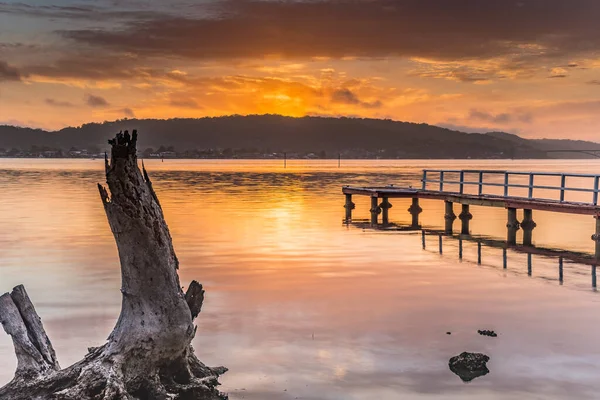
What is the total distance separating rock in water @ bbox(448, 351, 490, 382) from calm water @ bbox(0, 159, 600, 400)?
0.55ft

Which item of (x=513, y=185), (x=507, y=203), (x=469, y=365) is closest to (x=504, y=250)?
(x=507, y=203)

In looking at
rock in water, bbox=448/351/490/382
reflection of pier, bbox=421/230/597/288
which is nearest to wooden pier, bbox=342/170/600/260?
reflection of pier, bbox=421/230/597/288

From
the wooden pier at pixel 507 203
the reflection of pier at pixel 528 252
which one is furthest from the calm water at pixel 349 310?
the wooden pier at pixel 507 203

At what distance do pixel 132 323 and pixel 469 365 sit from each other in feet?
18.1

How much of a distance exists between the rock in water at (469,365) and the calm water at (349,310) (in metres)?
0.17

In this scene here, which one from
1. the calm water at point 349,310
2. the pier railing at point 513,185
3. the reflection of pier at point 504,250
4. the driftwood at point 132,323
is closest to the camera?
the driftwood at point 132,323

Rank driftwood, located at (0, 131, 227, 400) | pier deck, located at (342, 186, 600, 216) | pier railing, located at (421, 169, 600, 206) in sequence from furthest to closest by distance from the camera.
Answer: pier railing, located at (421, 169, 600, 206)
pier deck, located at (342, 186, 600, 216)
driftwood, located at (0, 131, 227, 400)

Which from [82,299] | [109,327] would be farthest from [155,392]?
[82,299]

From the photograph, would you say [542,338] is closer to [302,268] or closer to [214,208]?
[302,268]

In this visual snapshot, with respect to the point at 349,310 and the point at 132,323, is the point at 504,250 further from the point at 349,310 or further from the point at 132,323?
the point at 132,323

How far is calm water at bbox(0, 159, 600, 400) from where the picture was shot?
39.0 ft

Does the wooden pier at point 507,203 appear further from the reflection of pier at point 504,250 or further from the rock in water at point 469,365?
the rock in water at point 469,365

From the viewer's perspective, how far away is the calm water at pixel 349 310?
39.0ft

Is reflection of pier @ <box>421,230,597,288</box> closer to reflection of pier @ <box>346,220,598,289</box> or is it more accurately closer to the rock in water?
reflection of pier @ <box>346,220,598,289</box>
